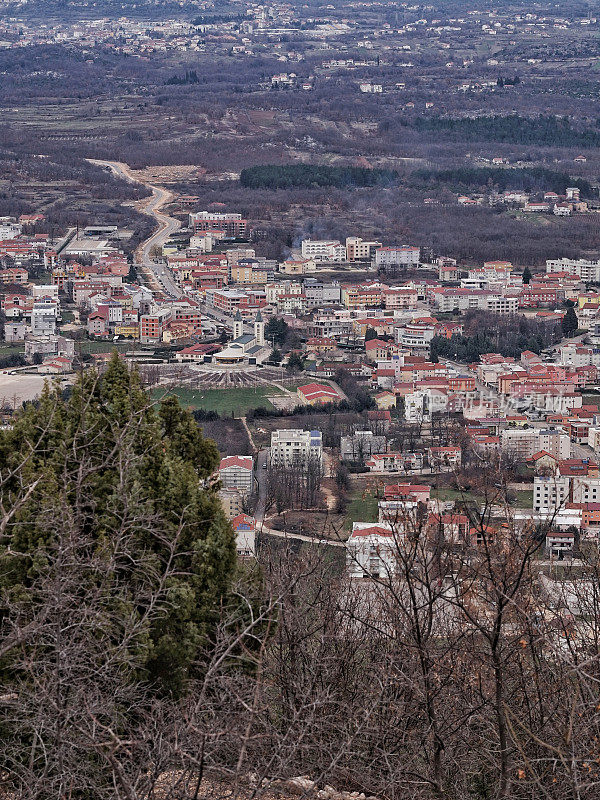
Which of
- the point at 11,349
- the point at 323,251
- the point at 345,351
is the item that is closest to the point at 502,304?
the point at 345,351

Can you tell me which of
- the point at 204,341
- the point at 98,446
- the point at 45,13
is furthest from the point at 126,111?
the point at 98,446

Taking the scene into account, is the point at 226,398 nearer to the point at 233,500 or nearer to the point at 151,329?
the point at 151,329

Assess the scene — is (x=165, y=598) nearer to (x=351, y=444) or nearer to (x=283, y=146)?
(x=351, y=444)

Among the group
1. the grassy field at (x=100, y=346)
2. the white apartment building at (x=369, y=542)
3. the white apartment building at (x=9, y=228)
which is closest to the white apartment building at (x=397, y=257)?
the white apartment building at (x=9, y=228)

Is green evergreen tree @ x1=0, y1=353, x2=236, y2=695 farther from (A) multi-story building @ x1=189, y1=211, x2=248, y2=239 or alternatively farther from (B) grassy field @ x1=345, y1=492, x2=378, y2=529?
(A) multi-story building @ x1=189, y1=211, x2=248, y2=239

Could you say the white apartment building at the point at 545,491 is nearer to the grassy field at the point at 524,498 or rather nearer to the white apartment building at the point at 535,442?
the grassy field at the point at 524,498

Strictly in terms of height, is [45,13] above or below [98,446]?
below
